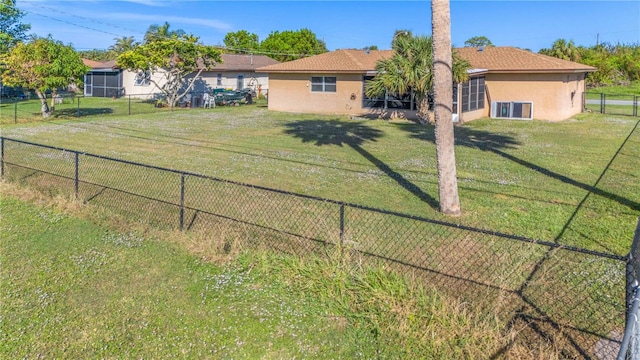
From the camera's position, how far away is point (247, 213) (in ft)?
26.7

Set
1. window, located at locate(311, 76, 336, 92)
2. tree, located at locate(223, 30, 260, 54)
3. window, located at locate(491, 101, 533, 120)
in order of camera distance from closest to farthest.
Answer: window, located at locate(491, 101, 533, 120), window, located at locate(311, 76, 336, 92), tree, located at locate(223, 30, 260, 54)

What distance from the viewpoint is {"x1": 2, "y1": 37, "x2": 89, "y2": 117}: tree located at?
2186 centimetres

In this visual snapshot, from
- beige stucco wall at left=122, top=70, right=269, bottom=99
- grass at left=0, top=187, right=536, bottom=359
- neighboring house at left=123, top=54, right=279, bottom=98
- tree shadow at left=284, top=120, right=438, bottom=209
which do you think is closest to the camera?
grass at left=0, top=187, right=536, bottom=359

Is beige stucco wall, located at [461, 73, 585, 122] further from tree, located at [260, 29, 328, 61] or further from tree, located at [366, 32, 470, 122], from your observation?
tree, located at [260, 29, 328, 61]

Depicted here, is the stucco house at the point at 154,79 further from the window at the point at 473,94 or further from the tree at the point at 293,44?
the tree at the point at 293,44

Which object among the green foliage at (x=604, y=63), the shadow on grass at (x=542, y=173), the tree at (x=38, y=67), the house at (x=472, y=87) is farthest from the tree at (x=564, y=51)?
the tree at (x=38, y=67)

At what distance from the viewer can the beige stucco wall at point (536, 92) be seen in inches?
928

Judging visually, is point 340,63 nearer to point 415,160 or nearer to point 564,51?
point 415,160

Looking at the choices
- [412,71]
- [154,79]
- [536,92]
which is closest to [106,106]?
[154,79]

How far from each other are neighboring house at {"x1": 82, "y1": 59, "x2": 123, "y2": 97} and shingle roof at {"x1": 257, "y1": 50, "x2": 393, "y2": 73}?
53.0 ft

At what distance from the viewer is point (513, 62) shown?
2455 centimetres

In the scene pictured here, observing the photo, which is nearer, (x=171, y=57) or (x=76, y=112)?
(x=76, y=112)

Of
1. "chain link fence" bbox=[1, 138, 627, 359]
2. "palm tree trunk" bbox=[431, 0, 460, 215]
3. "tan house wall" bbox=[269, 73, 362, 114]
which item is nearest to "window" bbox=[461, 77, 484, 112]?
"tan house wall" bbox=[269, 73, 362, 114]

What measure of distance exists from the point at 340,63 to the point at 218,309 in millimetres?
23327
